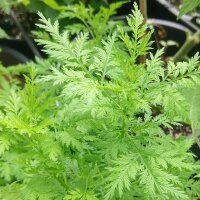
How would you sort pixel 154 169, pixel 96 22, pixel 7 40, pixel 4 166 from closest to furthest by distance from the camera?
pixel 154 169 < pixel 4 166 < pixel 96 22 < pixel 7 40

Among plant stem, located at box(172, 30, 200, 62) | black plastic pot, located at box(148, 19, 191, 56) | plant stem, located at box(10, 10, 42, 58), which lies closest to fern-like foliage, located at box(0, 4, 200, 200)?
plant stem, located at box(172, 30, 200, 62)

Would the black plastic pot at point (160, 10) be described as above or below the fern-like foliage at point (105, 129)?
below

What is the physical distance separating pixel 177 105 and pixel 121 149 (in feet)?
0.31

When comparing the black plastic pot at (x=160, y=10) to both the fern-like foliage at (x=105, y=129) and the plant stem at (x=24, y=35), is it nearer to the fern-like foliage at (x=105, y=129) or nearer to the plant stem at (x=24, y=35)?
the plant stem at (x=24, y=35)

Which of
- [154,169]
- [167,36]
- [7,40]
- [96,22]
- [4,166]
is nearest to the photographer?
[154,169]

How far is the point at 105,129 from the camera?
60 centimetres

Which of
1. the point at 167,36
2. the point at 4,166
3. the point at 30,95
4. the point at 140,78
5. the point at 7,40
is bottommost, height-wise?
the point at 7,40

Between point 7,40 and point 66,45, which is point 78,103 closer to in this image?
point 66,45

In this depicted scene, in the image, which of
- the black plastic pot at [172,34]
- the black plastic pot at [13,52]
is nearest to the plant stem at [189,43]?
the black plastic pot at [172,34]

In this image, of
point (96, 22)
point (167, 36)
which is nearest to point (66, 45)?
point (96, 22)

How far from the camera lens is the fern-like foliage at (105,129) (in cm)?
55

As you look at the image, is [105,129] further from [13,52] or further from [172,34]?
[13,52]

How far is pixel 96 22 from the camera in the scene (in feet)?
3.48

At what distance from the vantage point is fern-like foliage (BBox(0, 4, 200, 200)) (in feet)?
1.81
